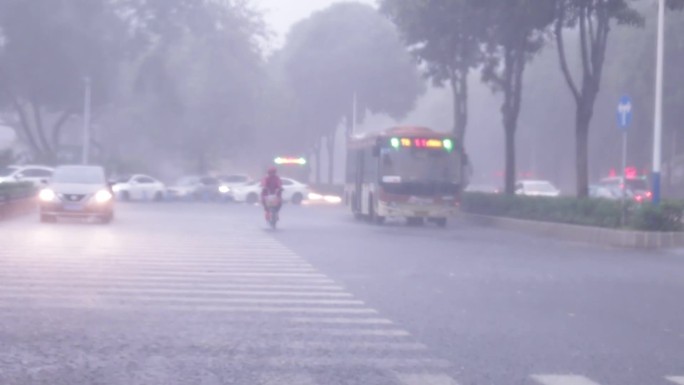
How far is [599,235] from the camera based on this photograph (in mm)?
30375

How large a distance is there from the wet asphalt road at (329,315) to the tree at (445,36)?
63.2 ft

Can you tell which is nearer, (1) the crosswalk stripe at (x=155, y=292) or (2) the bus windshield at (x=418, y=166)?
(1) the crosswalk stripe at (x=155, y=292)

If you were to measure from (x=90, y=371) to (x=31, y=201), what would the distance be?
32.5 meters

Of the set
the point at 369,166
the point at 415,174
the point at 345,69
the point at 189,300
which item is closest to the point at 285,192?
the point at 345,69

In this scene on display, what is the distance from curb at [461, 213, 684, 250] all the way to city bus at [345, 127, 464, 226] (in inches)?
97.7

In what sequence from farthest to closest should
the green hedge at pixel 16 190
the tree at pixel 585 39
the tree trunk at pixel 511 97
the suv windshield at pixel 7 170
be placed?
the suv windshield at pixel 7 170 → the tree trunk at pixel 511 97 → the green hedge at pixel 16 190 → the tree at pixel 585 39

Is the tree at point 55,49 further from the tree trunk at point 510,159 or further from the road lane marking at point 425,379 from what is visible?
the road lane marking at point 425,379

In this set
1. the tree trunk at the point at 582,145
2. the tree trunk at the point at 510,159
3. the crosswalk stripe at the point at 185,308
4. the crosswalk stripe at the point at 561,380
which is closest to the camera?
the crosswalk stripe at the point at 561,380

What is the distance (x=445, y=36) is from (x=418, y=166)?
9268 mm

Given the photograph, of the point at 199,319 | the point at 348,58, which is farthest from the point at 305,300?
the point at 348,58

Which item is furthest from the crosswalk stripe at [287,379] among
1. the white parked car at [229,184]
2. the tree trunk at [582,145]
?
the white parked car at [229,184]

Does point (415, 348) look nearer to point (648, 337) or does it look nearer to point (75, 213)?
point (648, 337)

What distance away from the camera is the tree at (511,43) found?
35.8 meters

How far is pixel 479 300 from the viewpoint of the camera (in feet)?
49.6
